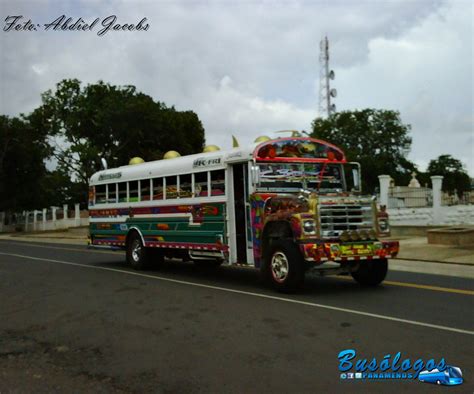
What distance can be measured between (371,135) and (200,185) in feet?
192

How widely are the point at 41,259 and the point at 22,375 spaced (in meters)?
12.9

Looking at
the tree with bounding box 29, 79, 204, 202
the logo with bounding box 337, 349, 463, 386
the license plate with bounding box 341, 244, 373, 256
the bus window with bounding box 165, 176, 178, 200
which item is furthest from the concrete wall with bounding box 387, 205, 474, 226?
the tree with bounding box 29, 79, 204, 202

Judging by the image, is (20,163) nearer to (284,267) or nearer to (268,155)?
(268,155)

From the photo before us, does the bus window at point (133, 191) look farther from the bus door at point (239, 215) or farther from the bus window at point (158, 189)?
the bus door at point (239, 215)

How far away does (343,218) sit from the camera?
905 centimetres

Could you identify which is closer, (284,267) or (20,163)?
(284,267)

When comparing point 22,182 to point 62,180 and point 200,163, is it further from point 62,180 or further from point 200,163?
point 200,163

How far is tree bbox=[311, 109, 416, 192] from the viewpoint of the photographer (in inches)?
2594

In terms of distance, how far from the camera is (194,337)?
6504 mm

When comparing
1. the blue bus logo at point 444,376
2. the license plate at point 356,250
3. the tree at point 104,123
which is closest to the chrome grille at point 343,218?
the license plate at point 356,250

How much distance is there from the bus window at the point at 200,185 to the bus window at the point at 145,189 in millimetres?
2117

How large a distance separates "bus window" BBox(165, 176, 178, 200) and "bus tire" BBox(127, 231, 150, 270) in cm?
180

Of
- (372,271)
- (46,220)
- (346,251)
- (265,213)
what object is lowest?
(372,271)

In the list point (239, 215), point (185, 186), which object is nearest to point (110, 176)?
point (185, 186)
